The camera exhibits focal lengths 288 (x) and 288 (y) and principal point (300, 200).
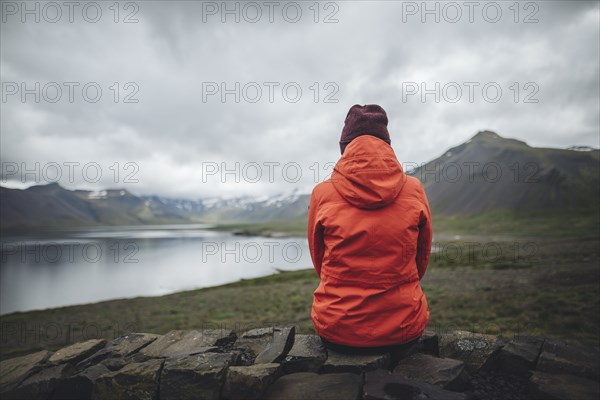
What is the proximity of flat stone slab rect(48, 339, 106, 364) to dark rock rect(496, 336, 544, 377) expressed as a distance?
290 inches

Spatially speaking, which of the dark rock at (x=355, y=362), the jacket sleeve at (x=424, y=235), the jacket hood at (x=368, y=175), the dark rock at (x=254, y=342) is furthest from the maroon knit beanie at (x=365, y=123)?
the dark rock at (x=254, y=342)

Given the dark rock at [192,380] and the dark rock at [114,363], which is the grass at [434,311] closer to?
the dark rock at [114,363]

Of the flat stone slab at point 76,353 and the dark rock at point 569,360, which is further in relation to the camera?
the flat stone slab at point 76,353

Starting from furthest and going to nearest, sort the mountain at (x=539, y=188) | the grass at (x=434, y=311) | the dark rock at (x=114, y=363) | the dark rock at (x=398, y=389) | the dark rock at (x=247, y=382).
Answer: the mountain at (x=539, y=188)
the grass at (x=434, y=311)
the dark rock at (x=114, y=363)
the dark rock at (x=247, y=382)
the dark rock at (x=398, y=389)

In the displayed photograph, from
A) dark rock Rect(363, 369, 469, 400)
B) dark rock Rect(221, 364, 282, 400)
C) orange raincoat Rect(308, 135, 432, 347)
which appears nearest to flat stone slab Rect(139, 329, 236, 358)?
dark rock Rect(221, 364, 282, 400)

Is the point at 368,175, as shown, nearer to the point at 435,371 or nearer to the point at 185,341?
the point at 435,371

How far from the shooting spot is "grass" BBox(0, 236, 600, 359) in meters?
11.2

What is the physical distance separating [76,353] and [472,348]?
282 inches

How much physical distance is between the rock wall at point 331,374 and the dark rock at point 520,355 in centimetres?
1

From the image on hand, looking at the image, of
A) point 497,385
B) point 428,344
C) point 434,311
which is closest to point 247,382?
point 428,344

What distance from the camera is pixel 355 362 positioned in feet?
12.8

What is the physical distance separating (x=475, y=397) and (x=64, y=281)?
2232 inches

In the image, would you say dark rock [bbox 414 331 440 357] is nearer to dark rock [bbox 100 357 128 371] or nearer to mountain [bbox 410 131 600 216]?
dark rock [bbox 100 357 128 371]

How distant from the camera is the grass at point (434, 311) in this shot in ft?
36.8
